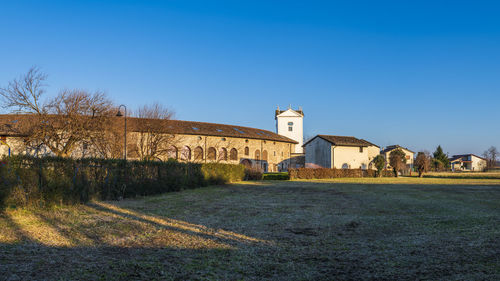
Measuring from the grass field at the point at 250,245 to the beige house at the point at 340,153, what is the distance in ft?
130

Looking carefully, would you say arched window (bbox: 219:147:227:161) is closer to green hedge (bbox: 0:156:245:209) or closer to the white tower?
the white tower

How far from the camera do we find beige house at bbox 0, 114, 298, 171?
35688 millimetres

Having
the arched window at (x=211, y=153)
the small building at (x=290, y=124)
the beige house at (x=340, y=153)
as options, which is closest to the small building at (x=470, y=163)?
the small building at (x=290, y=124)

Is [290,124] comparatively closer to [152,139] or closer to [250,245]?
[152,139]

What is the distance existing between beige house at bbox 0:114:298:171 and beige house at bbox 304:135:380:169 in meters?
7.03

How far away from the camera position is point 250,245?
6016mm

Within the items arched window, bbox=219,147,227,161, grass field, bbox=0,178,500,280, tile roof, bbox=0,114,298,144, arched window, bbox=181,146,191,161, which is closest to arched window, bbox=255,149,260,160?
tile roof, bbox=0,114,298,144

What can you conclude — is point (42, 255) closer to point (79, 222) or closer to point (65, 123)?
point (79, 222)

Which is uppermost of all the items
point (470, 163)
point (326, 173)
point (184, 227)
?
point (470, 163)

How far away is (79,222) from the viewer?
837cm

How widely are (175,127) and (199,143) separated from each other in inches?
169

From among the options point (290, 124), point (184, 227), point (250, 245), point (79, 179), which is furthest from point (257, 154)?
point (250, 245)

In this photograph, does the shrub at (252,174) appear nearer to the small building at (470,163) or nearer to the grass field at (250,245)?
the grass field at (250,245)

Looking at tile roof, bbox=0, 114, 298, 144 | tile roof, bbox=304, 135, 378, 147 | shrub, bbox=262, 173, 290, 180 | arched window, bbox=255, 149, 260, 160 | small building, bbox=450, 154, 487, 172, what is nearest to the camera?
tile roof, bbox=0, 114, 298, 144
